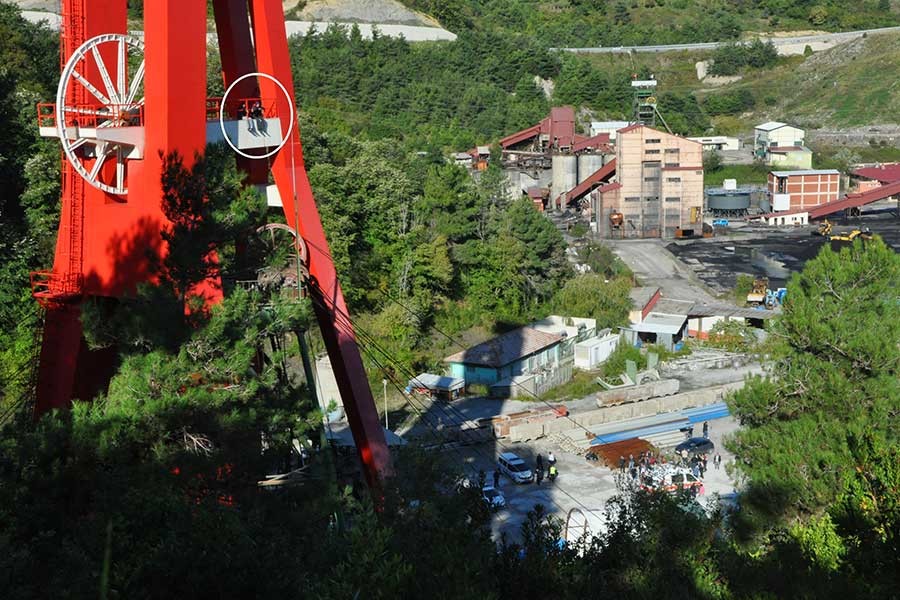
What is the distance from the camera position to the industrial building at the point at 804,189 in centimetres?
3103

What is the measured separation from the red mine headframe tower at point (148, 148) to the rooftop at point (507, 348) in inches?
327

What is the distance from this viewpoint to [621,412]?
14328 mm

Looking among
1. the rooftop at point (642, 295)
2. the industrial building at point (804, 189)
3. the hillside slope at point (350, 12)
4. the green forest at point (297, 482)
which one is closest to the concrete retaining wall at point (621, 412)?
the rooftop at point (642, 295)

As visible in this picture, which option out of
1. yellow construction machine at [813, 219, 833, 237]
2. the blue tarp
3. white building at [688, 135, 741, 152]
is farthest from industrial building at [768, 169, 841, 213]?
the blue tarp

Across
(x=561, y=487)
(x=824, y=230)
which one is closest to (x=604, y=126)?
(x=824, y=230)

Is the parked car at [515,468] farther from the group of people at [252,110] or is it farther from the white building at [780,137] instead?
the white building at [780,137]

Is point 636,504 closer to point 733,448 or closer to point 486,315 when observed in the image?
point 733,448

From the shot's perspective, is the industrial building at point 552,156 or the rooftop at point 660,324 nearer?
the rooftop at point 660,324

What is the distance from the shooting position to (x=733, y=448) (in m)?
8.70

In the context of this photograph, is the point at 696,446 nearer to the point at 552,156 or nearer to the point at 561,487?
the point at 561,487

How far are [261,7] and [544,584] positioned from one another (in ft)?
13.9

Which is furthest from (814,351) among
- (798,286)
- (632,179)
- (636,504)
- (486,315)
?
(632,179)

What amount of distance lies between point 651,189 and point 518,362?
13668 millimetres

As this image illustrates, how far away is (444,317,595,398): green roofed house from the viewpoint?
50.0 ft
